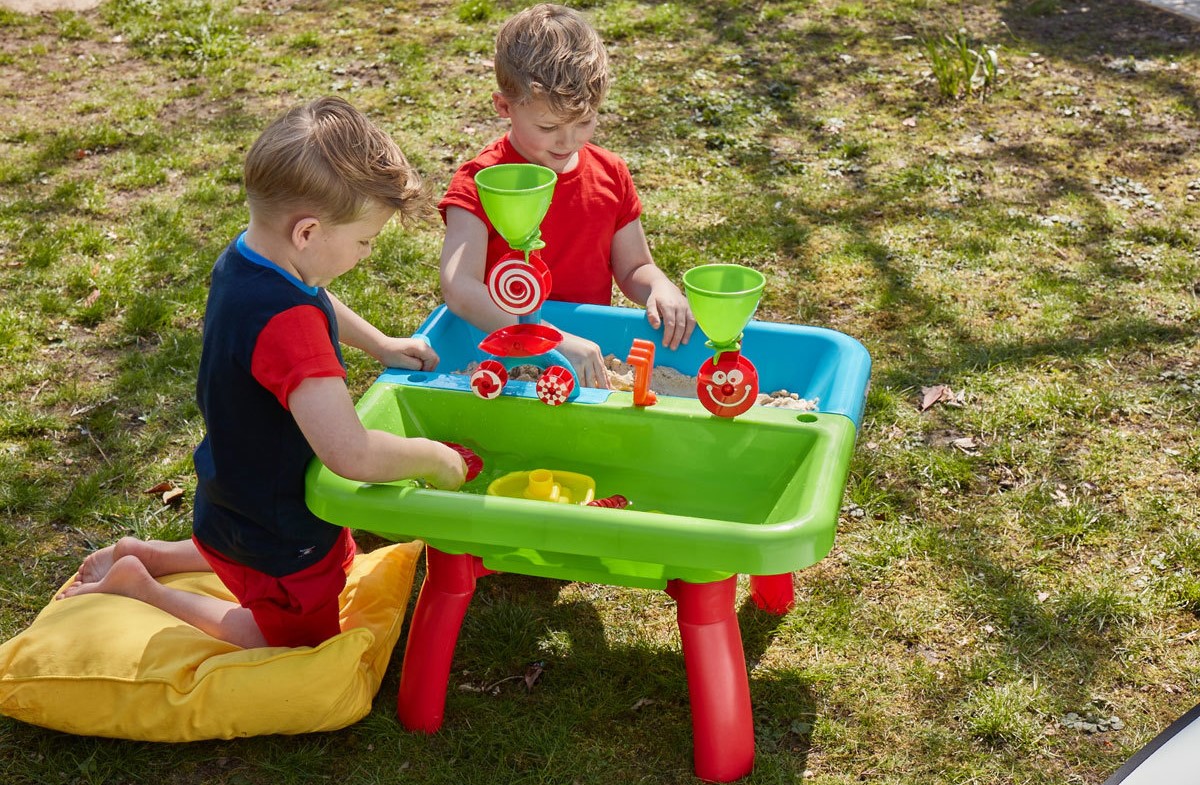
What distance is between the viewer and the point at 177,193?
4.54 meters

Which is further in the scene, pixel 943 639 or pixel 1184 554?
pixel 1184 554

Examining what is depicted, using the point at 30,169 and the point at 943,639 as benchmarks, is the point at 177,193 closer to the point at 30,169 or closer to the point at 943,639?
the point at 30,169

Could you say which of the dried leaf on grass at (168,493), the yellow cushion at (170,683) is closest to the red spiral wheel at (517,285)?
the yellow cushion at (170,683)

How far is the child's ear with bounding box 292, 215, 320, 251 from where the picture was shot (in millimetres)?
1925

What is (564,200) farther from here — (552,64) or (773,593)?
(773,593)

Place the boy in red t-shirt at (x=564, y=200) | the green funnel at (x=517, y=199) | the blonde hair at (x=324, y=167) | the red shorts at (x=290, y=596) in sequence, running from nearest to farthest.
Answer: the blonde hair at (x=324, y=167) → the green funnel at (x=517, y=199) → the red shorts at (x=290, y=596) → the boy in red t-shirt at (x=564, y=200)

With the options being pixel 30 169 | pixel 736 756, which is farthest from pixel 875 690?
pixel 30 169

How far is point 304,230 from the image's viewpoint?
194 cm

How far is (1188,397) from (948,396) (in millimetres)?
697

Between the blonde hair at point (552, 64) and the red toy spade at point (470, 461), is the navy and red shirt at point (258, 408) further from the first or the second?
the blonde hair at point (552, 64)

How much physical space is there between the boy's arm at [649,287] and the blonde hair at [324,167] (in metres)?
0.88

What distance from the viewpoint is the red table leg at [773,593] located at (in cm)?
254

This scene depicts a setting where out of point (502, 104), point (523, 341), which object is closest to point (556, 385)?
point (523, 341)

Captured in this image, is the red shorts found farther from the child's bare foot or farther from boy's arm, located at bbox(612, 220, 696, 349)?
boy's arm, located at bbox(612, 220, 696, 349)
